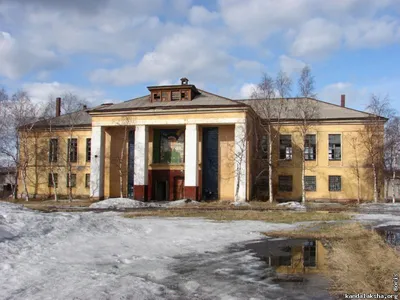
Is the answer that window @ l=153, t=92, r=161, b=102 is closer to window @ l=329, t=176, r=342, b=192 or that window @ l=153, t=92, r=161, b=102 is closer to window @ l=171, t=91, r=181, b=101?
window @ l=171, t=91, r=181, b=101

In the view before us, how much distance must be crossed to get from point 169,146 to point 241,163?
801cm

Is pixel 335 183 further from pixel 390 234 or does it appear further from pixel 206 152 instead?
pixel 390 234

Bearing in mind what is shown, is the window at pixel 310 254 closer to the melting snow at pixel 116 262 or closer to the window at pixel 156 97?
the melting snow at pixel 116 262

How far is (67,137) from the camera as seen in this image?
143 feet

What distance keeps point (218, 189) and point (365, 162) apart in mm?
13555

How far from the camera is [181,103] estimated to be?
37.0m

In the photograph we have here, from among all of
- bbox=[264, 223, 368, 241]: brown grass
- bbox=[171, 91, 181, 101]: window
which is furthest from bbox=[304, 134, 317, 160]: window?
bbox=[264, 223, 368, 241]: brown grass

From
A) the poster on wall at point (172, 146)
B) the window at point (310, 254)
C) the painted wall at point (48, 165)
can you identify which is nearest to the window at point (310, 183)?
the poster on wall at point (172, 146)

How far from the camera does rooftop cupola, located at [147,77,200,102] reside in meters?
37.8

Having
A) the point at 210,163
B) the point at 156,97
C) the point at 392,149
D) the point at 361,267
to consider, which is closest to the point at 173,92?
the point at 156,97

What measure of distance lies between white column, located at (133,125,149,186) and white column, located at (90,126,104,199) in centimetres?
389

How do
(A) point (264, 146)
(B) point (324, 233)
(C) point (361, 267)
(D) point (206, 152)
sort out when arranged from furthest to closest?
1. (A) point (264, 146)
2. (D) point (206, 152)
3. (B) point (324, 233)
4. (C) point (361, 267)

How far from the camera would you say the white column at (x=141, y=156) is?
36.4m

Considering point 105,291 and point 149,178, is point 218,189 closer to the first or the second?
point 149,178
